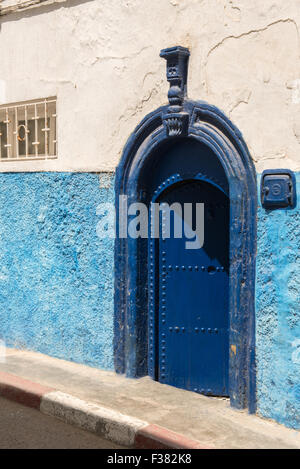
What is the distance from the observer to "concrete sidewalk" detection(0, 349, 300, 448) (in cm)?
445

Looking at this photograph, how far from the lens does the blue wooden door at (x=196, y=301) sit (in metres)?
5.49

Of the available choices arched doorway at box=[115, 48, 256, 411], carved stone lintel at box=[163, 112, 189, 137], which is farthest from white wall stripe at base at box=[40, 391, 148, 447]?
carved stone lintel at box=[163, 112, 189, 137]

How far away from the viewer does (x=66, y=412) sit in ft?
16.8

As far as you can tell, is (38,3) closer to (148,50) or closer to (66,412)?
(148,50)

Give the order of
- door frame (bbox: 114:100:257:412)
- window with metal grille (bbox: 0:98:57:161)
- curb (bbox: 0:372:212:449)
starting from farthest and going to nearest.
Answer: window with metal grille (bbox: 0:98:57:161), door frame (bbox: 114:100:257:412), curb (bbox: 0:372:212:449)

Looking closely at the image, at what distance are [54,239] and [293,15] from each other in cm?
337

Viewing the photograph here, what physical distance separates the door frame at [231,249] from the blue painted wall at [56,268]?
196 millimetres

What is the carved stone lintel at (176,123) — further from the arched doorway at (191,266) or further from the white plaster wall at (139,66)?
the white plaster wall at (139,66)

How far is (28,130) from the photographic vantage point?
692cm

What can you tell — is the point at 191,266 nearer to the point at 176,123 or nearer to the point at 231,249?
the point at 231,249

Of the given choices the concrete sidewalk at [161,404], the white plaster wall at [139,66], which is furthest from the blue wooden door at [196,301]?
the white plaster wall at [139,66]

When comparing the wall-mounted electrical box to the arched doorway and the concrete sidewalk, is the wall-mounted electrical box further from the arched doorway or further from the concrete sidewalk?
the concrete sidewalk

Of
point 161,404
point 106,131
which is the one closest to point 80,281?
point 106,131

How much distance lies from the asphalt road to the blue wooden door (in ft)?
4.04
